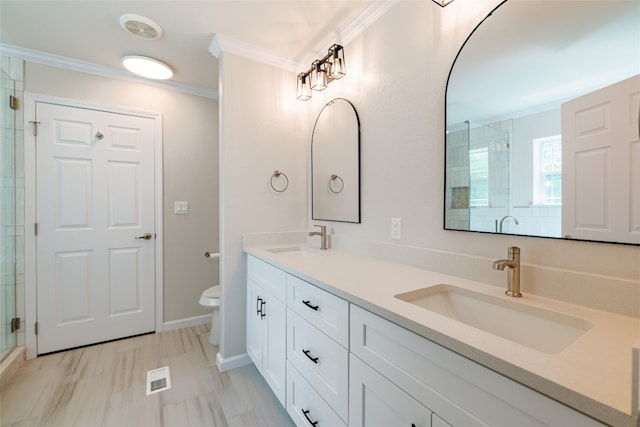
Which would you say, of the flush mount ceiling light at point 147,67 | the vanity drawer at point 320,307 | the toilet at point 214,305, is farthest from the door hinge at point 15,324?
the vanity drawer at point 320,307

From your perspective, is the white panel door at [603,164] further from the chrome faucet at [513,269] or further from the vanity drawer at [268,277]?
the vanity drawer at [268,277]

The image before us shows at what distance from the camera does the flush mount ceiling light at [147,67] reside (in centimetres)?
217

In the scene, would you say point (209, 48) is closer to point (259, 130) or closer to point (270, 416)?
A: point (259, 130)

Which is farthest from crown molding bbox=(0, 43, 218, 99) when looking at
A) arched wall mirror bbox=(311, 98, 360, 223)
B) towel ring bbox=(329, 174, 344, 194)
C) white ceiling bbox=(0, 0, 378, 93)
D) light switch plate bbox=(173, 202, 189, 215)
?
towel ring bbox=(329, 174, 344, 194)

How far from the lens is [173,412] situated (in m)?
1.59

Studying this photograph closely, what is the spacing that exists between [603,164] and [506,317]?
1.83 ft

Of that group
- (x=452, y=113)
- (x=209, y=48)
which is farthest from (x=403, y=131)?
(x=209, y=48)

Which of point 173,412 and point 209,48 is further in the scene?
point 209,48

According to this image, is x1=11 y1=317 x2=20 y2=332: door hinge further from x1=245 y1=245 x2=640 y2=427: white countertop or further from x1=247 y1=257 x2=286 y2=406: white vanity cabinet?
x1=245 y1=245 x2=640 y2=427: white countertop

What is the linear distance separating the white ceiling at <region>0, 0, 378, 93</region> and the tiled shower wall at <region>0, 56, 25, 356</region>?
310 mm

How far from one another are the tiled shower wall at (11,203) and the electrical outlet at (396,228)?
2687 millimetres

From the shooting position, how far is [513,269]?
0.96m

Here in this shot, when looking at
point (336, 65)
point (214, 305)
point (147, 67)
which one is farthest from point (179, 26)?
point (214, 305)

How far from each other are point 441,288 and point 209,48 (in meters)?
2.26
